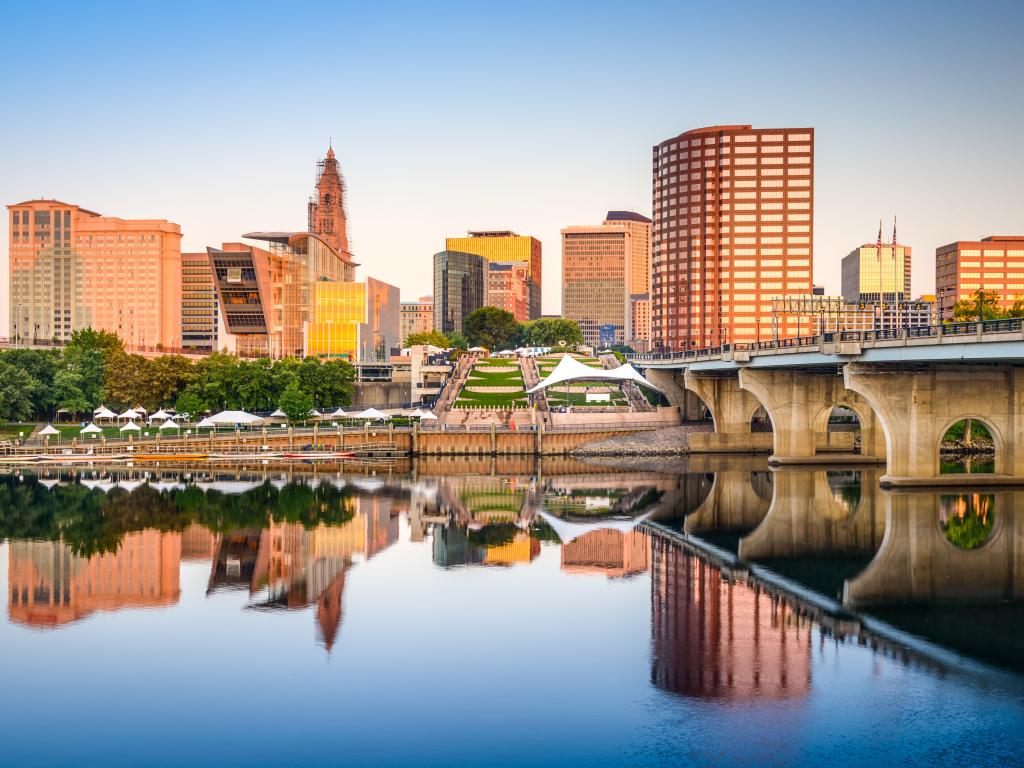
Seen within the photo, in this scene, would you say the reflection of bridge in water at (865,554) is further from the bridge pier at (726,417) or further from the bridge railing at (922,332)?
the bridge pier at (726,417)

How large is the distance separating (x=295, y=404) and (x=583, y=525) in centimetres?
5872

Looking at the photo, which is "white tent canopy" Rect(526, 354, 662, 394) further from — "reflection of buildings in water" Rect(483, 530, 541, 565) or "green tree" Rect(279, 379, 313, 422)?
"reflection of buildings in water" Rect(483, 530, 541, 565)

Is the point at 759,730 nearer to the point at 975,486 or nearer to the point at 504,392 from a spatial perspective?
the point at 975,486

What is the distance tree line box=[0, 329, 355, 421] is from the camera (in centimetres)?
11069

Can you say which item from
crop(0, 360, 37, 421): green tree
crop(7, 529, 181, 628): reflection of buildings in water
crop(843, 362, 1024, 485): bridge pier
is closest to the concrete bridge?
crop(843, 362, 1024, 485): bridge pier

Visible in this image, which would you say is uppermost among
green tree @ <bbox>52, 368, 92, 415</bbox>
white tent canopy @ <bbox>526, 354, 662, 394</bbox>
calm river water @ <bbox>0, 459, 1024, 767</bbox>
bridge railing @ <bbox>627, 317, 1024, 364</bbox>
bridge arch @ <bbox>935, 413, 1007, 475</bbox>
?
bridge railing @ <bbox>627, 317, 1024, 364</bbox>

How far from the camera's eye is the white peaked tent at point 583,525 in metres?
57.3

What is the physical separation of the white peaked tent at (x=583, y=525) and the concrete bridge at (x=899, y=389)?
19.1 meters

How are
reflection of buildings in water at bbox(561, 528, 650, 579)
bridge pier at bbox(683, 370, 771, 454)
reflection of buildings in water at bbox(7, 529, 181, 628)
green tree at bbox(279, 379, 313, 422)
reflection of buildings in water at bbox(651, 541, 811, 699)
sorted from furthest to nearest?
green tree at bbox(279, 379, 313, 422) → bridge pier at bbox(683, 370, 771, 454) → reflection of buildings in water at bbox(561, 528, 650, 579) → reflection of buildings in water at bbox(7, 529, 181, 628) → reflection of buildings in water at bbox(651, 541, 811, 699)

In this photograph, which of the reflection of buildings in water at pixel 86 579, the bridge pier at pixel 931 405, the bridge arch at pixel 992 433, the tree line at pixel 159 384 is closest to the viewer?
the reflection of buildings in water at pixel 86 579

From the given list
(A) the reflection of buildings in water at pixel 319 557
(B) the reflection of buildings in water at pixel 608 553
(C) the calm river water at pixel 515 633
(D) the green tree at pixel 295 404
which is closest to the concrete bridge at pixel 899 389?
(C) the calm river water at pixel 515 633

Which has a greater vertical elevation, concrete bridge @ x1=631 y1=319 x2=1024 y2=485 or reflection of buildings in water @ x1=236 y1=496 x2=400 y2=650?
concrete bridge @ x1=631 y1=319 x2=1024 y2=485

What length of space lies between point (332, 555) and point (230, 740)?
24284 millimetres

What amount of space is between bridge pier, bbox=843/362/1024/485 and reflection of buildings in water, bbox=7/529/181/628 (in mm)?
46108
